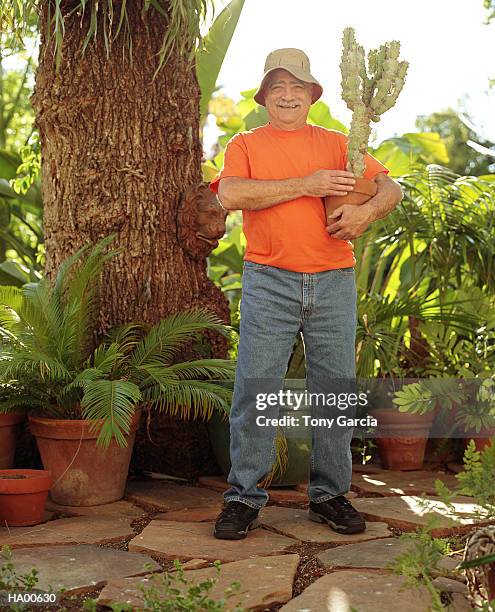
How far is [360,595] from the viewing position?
8.30 feet

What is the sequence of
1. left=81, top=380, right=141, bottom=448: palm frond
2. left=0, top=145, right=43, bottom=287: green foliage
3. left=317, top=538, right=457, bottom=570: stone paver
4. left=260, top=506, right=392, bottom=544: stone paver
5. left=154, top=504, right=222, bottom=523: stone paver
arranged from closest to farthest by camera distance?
left=317, top=538, right=457, bottom=570: stone paver, left=260, top=506, right=392, bottom=544: stone paver, left=81, top=380, right=141, bottom=448: palm frond, left=154, top=504, right=222, bottom=523: stone paver, left=0, top=145, right=43, bottom=287: green foliage

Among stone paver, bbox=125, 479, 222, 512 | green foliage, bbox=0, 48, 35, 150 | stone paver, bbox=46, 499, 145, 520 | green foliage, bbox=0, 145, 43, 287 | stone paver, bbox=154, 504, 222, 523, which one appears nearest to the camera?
stone paver, bbox=154, 504, 222, 523

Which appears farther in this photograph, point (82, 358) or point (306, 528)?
point (82, 358)

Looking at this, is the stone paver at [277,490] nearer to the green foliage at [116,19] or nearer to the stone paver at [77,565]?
the stone paver at [77,565]

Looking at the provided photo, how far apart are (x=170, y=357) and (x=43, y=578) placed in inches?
61.3

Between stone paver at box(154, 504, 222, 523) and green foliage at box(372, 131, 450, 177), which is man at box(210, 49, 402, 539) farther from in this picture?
green foliage at box(372, 131, 450, 177)

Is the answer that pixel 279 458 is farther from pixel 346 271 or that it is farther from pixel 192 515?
pixel 346 271

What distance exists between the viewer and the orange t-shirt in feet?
10.4

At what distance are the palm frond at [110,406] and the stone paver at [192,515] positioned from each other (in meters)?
0.39

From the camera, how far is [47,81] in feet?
14.2

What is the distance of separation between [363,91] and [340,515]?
165 cm

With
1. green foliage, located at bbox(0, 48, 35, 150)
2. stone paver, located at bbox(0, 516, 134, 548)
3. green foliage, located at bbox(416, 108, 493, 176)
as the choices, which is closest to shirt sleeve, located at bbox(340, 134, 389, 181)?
stone paver, located at bbox(0, 516, 134, 548)

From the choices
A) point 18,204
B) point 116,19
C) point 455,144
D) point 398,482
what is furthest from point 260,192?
point 455,144

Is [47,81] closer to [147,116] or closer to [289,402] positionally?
[147,116]
